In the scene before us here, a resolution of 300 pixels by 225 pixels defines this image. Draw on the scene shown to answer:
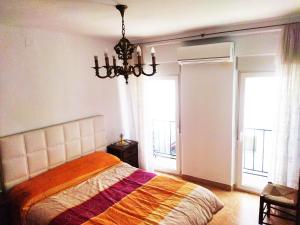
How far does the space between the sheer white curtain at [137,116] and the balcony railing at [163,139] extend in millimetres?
619

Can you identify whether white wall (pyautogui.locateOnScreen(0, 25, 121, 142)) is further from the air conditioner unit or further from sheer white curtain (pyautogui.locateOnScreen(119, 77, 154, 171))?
the air conditioner unit

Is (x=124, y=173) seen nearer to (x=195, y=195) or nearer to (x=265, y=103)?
(x=195, y=195)

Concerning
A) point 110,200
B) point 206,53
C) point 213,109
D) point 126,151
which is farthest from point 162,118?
point 110,200

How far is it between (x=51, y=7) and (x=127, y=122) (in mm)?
2862

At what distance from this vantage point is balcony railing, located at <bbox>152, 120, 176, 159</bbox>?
5012 mm

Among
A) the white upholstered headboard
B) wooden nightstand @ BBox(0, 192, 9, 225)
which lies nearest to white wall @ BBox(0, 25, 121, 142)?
the white upholstered headboard

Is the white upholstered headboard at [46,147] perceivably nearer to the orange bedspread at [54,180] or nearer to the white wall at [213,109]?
the orange bedspread at [54,180]

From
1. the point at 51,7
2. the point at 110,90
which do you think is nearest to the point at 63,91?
the point at 110,90

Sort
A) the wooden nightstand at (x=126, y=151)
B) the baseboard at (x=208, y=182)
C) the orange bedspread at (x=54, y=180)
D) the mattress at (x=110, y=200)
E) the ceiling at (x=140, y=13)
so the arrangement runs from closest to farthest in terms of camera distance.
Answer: the ceiling at (x=140, y=13) → the mattress at (x=110, y=200) → the orange bedspread at (x=54, y=180) → the baseboard at (x=208, y=182) → the wooden nightstand at (x=126, y=151)

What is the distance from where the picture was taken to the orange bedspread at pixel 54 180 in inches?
99.8

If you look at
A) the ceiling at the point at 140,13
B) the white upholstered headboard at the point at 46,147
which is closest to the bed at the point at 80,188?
the white upholstered headboard at the point at 46,147

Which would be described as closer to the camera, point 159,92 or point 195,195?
point 195,195

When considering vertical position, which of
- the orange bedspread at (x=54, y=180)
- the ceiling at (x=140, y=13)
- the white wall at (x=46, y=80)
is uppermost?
the ceiling at (x=140, y=13)

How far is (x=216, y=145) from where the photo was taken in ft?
12.3
